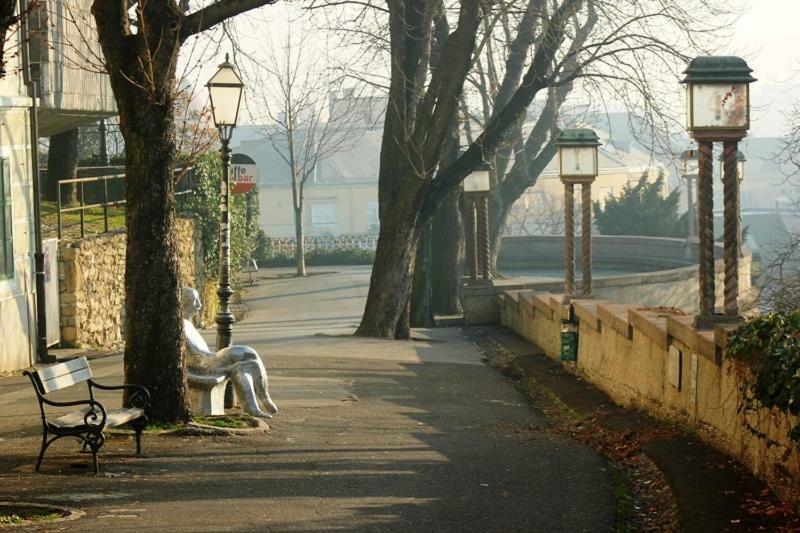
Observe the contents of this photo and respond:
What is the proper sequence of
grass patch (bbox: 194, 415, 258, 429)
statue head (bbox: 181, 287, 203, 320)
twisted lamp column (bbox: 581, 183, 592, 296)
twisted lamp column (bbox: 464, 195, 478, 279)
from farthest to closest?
twisted lamp column (bbox: 464, 195, 478, 279)
twisted lamp column (bbox: 581, 183, 592, 296)
statue head (bbox: 181, 287, 203, 320)
grass patch (bbox: 194, 415, 258, 429)

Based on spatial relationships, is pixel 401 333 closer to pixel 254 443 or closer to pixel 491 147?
pixel 491 147

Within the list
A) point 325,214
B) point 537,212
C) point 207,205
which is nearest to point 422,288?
point 207,205

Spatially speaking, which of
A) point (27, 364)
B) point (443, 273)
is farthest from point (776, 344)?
point (443, 273)

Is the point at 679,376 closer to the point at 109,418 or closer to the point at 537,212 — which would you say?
the point at 109,418

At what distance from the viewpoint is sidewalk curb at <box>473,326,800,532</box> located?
7891 mm

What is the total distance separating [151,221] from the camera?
11695 millimetres

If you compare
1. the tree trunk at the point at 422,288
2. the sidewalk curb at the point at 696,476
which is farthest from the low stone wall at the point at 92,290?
the sidewalk curb at the point at 696,476

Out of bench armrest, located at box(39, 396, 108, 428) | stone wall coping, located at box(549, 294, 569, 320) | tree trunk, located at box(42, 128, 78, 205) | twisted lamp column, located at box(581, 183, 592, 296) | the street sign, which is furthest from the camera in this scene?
the street sign

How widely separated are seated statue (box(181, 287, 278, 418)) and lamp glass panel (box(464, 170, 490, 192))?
16314 mm

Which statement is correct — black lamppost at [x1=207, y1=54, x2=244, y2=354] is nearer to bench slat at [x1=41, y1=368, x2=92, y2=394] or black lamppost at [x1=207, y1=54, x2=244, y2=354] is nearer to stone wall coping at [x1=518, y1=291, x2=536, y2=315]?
bench slat at [x1=41, y1=368, x2=92, y2=394]

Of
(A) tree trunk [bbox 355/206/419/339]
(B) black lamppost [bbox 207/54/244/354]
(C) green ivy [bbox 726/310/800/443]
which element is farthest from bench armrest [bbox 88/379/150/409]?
(A) tree trunk [bbox 355/206/419/339]

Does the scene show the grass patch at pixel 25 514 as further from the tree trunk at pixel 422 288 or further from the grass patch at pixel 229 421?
the tree trunk at pixel 422 288

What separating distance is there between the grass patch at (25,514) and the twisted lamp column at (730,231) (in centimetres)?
596

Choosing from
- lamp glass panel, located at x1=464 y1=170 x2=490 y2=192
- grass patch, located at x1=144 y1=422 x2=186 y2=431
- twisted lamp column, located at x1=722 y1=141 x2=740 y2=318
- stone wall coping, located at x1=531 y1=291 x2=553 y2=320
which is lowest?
grass patch, located at x1=144 y1=422 x2=186 y2=431
